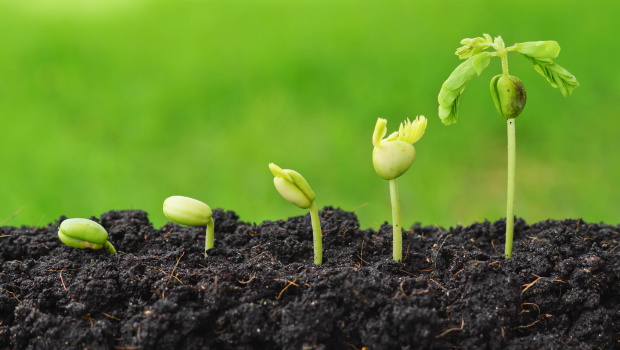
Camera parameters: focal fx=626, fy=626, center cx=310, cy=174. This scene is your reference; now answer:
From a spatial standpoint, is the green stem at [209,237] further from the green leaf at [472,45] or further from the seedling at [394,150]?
the green leaf at [472,45]

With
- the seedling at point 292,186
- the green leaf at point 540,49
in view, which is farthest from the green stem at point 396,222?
the green leaf at point 540,49

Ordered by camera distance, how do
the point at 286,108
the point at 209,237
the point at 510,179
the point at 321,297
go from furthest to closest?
the point at 286,108
the point at 209,237
the point at 510,179
the point at 321,297

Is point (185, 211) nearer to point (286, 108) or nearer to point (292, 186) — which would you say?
point (292, 186)

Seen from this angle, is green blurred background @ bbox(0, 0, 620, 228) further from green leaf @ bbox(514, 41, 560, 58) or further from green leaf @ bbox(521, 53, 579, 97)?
green leaf @ bbox(514, 41, 560, 58)

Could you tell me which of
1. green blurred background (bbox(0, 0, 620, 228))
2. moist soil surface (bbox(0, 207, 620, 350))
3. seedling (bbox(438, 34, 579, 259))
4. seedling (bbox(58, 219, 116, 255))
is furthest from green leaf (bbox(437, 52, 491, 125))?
green blurred background (bbox(0, 0, 620, 228))

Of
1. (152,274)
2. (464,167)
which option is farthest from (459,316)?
(464,167)

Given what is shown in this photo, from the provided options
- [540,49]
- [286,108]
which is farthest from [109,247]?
[286,108]

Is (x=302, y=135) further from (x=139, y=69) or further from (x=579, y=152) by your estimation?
(x=579, y=152)
